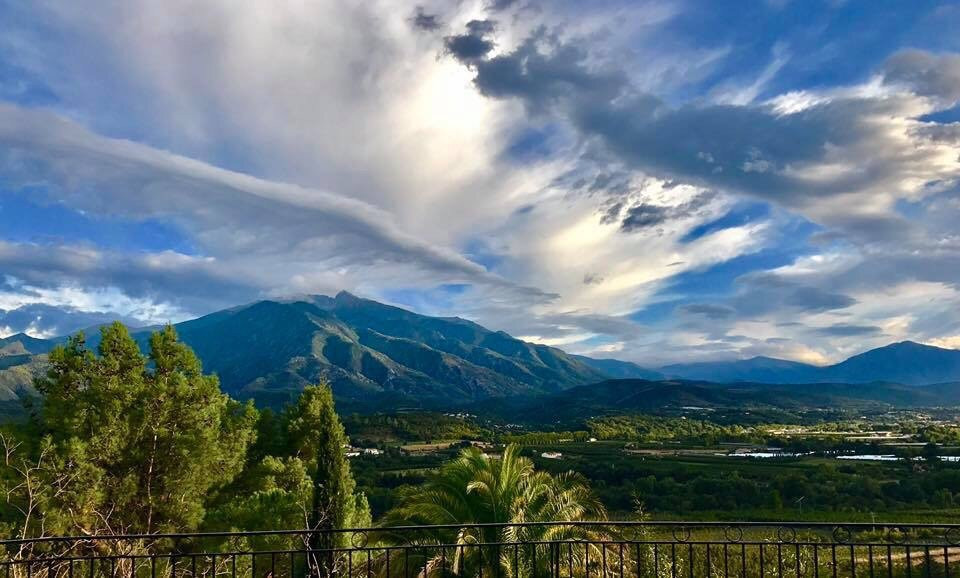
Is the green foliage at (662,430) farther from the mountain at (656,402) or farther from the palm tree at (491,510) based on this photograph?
the palm tree at (491,510)

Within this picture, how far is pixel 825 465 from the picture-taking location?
5712cm

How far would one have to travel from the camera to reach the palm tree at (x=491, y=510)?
9398 mm

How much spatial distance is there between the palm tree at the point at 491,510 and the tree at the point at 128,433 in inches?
387

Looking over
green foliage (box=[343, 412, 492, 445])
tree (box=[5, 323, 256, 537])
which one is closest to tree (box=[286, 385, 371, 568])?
tree (box=[5, 323, 256, 537])

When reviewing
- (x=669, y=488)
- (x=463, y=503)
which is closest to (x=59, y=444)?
(x=463, y=503)

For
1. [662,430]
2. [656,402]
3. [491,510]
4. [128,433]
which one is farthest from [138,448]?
[656,402]

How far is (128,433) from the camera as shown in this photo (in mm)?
17078

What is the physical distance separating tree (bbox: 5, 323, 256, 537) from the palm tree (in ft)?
32.2

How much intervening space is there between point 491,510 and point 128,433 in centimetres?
1251

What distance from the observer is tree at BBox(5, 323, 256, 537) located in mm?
16172

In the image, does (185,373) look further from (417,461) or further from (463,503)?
(417,461)

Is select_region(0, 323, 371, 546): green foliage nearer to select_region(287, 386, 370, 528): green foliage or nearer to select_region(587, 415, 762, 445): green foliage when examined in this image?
select_region(287, 386, 370, 528): green foliage

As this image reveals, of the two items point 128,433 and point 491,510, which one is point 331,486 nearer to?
point 491,510

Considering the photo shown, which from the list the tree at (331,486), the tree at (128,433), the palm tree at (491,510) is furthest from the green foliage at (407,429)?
the palm tree at (491,510)
